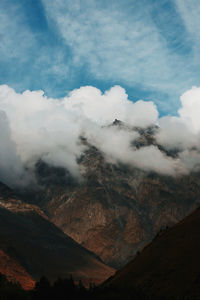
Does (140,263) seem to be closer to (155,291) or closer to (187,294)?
(155,291)

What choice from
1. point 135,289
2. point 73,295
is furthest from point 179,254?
point 73,295

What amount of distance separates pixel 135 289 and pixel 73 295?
1850 centimetres

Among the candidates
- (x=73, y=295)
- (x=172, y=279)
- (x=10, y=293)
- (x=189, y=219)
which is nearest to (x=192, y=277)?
(x=172, y=279)

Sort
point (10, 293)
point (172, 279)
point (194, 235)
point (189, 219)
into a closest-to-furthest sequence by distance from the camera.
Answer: point (10, 293), point (172, 279), point (194, 235), point (189, 219)

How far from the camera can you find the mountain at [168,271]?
85.6 meters

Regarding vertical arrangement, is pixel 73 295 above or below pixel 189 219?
below

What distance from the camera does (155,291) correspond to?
90.4 meters

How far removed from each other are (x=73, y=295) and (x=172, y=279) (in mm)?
25347

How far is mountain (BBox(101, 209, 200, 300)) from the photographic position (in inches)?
3371

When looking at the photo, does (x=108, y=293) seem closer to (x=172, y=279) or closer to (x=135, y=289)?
(x=135, y=289)

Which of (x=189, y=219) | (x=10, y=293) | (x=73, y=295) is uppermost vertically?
(x=189, y=219)

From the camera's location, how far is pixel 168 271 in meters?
100

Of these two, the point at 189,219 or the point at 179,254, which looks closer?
the point at 179,254

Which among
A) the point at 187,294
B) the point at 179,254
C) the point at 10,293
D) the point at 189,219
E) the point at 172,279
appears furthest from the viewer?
the point at 189,219
